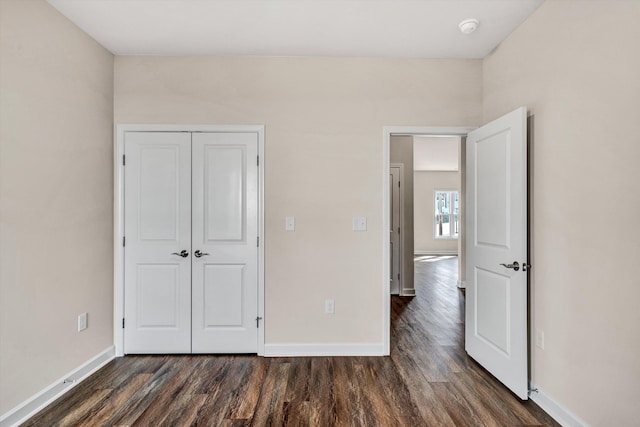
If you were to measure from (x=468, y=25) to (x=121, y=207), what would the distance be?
3.26 meters

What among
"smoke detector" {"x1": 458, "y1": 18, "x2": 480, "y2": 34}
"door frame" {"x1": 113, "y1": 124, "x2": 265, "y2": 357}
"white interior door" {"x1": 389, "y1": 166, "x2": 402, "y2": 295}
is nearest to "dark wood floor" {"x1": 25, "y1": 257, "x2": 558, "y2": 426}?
"door frame" {"x1": 113, "y1": 124, "x2": 265, "y2": 357}

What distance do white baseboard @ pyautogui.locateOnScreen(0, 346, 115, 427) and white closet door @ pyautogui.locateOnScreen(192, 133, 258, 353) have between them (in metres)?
0.75

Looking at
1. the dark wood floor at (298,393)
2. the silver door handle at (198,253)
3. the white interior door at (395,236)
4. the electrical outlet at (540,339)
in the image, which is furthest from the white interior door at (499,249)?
the silver door handle at (198,253)

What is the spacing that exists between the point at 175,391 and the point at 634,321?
282cm

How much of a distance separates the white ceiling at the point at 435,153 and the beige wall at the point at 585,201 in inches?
182

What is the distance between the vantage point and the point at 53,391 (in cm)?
226

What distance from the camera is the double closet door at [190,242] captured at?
9.68 ft

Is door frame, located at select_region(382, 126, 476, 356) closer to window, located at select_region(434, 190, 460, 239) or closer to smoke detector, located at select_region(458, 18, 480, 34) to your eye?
smoke detector, located at select_region(458, 18, 480, 34)

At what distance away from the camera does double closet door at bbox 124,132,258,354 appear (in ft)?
9.68

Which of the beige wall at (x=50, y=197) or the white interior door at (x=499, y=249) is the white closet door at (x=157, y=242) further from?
the white interior door at (x=499, y=249)

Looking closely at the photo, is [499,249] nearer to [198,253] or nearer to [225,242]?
[225,242]

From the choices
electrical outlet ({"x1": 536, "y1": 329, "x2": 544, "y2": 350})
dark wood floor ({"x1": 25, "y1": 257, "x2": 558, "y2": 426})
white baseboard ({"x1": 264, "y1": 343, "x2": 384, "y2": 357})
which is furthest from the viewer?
white baseboard ({"x1": 264, "y1": 343, "x2": 384, "y2": 357})

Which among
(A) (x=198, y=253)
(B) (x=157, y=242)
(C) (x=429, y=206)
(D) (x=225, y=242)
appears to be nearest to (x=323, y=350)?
(D) (x=225, y=242)

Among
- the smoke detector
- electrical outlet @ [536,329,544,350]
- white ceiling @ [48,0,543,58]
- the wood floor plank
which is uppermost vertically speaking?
white ceiling @ [48,0,543,58]
